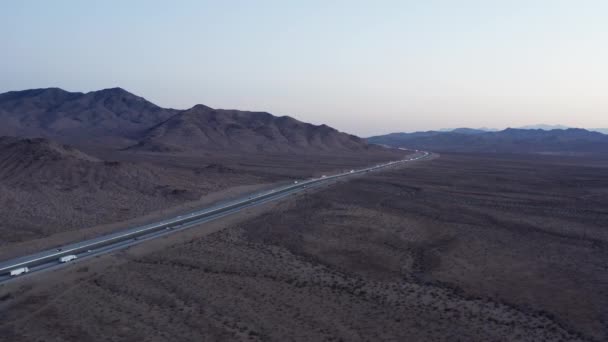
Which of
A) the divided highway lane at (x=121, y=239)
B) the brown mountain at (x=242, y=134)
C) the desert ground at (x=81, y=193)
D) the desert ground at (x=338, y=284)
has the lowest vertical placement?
the desert ground at (x=338, y=284)

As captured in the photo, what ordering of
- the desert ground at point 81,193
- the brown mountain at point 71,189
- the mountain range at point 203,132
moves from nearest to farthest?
the desert ground at point 81,193 → the brown mountain at point 71,189 → the mountain range at point 203,132

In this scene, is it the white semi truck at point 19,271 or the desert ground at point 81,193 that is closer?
the white semi truck at point 19,271

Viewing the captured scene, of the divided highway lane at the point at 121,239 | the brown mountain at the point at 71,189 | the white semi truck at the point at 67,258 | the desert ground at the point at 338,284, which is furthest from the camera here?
the brown mountain at the point at 71,189

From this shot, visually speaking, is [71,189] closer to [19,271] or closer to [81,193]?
[81,193]

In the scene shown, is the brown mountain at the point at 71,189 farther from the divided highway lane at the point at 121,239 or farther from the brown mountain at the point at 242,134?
the brown mountain at the point at 242,134

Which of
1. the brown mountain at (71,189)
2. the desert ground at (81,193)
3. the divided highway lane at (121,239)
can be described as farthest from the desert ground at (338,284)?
the brown mountain at (71,189)

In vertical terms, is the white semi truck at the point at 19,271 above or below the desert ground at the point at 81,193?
below

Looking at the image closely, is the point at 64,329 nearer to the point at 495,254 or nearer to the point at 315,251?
the point at 315,251

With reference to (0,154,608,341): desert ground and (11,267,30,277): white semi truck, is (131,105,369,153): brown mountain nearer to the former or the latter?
(0,154,608,341): desert ground
